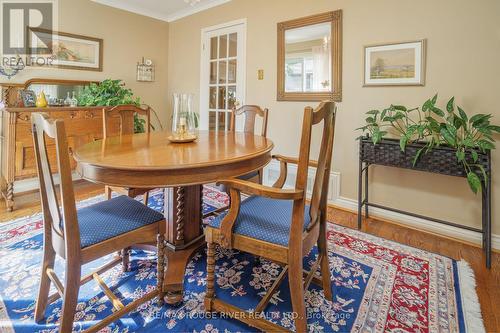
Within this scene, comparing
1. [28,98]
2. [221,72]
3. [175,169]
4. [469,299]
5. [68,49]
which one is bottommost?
[469,299]

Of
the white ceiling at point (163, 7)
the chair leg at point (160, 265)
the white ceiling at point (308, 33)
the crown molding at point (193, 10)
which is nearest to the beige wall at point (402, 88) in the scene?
the white ceiling at point (308, 33)

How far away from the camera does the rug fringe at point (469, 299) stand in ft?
4.61

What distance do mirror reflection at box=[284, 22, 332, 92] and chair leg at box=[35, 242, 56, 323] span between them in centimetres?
271

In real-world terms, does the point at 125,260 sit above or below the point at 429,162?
below

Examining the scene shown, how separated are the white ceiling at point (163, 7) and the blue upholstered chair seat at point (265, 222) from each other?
3.44 meters

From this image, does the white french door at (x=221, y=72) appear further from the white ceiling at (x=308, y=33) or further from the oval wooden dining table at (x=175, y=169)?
the oval wooden dining table at (x=175, y=169)

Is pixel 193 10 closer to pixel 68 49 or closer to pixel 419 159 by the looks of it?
pixel 68 49

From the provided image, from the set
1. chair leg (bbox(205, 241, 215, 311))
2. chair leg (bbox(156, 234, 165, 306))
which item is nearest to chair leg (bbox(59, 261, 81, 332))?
chair leg (bbox(156, 234, 165, 306))

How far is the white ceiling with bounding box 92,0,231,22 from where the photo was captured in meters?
3.99

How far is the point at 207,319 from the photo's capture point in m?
1.42

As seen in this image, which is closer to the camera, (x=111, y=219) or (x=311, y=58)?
(x=111, y=219)

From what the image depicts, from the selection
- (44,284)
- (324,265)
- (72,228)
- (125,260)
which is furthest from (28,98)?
(324,265)

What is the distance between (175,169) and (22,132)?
2606 mm

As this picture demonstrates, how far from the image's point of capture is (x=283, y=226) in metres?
1.31
